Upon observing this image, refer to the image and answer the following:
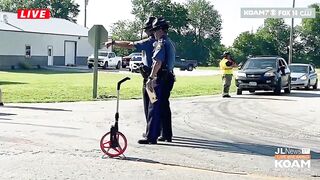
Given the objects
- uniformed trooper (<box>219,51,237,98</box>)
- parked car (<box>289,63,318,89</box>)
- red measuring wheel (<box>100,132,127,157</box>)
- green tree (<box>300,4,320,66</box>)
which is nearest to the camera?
red measuring wheel (<box>100,132,127,157</box>)

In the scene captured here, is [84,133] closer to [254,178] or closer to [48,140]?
[48,140]

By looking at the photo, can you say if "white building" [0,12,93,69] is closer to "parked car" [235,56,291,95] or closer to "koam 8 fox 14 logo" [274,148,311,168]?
"parked car" [235,56,291,95]

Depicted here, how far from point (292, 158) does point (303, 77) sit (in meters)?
21.4

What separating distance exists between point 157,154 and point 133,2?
90.9 meters

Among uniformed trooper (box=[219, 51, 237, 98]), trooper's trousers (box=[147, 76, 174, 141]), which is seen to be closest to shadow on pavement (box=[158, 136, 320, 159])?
trooper's trousers (box=[147, 76, 174, 141])

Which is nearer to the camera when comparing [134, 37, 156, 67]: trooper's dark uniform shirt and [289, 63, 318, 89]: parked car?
[134, 37, 156, 67]: trooper's dark uniform shirt

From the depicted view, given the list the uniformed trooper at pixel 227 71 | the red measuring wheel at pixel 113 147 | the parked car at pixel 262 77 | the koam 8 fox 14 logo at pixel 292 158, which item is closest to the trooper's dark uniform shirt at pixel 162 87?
the red measuring wheel at pixel 113 147

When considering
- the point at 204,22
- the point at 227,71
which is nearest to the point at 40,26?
the point at 227,71

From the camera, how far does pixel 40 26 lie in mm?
57906

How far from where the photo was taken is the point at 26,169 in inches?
289

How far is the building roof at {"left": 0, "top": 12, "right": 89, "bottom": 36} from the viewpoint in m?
54.0

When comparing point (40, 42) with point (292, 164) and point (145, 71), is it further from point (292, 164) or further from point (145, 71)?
point (292, 164)

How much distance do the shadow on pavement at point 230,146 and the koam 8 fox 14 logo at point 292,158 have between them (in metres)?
0.12

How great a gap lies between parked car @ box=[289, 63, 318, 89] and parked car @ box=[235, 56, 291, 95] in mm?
4764
